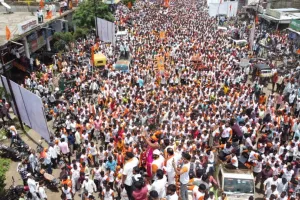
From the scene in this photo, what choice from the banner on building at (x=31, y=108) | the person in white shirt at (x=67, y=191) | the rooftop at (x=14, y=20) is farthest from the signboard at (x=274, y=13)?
the person in white shirt at (x=67, y=191)

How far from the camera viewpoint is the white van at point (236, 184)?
296 inches

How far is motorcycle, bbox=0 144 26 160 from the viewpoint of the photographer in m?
10.9

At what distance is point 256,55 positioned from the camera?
2144cm

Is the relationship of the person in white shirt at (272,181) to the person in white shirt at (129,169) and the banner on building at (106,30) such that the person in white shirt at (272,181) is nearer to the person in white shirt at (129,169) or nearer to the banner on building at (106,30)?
the person in white shirt at (129,169)

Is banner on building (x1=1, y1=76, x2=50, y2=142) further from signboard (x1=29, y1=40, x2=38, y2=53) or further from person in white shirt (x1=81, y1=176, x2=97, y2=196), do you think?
signboard (x1=29, y1=40, x2=38, y2=53)

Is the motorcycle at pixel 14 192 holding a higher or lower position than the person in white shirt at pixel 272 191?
lower

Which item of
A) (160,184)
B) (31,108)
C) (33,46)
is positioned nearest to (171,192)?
(160,184)

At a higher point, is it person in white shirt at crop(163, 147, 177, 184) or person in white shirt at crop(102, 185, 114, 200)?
person in white shirt at crop(163, 147, 177, 184)

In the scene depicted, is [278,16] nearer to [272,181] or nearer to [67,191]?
[272,181]

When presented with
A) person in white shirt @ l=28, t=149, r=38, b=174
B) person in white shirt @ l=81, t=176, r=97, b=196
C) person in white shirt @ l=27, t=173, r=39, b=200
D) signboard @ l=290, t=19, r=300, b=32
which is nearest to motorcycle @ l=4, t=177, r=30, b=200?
person in white shirt @ l=28, t=149, r=38, b=174

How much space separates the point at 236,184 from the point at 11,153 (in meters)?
8.16

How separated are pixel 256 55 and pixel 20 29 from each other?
1598cm

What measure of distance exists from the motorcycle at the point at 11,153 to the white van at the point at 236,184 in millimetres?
7278

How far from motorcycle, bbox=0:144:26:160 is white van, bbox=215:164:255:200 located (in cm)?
728
